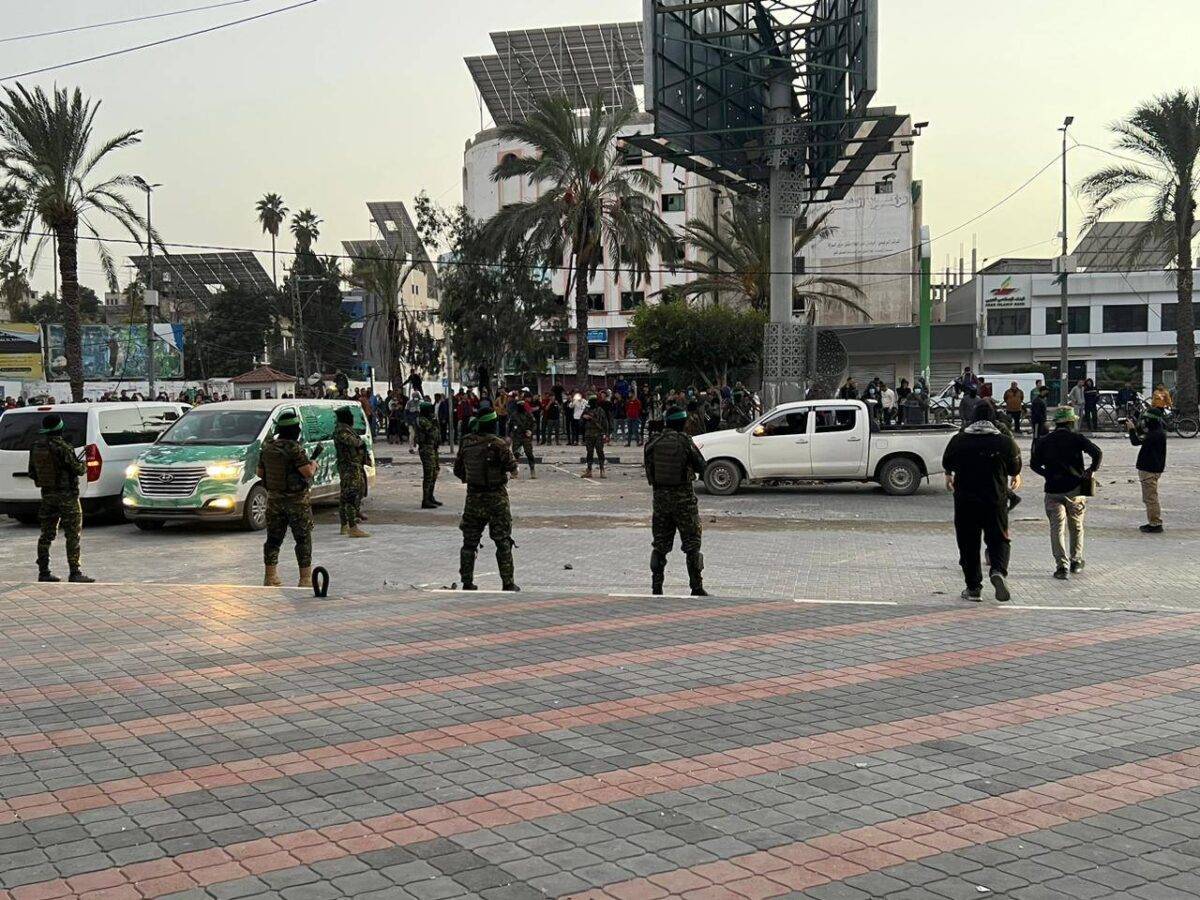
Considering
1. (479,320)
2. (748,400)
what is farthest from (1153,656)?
(479,320)

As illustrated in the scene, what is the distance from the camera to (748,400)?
2938 cm

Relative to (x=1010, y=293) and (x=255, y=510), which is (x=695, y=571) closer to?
(x=255, y=510)

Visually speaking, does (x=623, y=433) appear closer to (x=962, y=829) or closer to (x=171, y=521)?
(x=171, y=521)

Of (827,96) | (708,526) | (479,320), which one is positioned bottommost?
(708,526)

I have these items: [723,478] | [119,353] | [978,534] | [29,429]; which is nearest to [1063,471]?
[978,534]

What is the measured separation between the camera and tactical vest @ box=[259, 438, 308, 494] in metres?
10.2

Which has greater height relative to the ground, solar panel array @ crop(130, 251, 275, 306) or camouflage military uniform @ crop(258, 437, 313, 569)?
solar panel array @ crop(130, 251, 275, 306)

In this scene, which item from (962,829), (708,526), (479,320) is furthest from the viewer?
(479,320)

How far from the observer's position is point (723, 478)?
763 inches

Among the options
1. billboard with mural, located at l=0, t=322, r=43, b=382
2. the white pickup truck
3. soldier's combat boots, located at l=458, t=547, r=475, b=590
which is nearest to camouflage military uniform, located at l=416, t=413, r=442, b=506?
the white pickup truck

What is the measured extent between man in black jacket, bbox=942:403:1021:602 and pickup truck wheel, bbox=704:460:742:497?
9832 millimetres

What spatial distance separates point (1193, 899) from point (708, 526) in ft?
39.2

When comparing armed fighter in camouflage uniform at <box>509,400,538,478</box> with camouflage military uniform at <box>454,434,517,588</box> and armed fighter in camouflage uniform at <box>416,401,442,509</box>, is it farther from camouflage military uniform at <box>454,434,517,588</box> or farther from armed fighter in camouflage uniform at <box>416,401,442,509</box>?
camouflage military uniform at <box>454,434,517,588</box>

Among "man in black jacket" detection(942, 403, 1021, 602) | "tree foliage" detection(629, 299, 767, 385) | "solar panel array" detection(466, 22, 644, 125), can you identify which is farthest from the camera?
"solar panel array" detection(466, 22, 644, 125)
